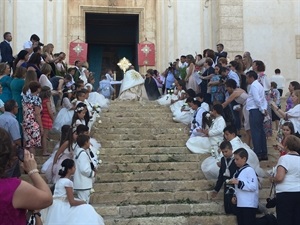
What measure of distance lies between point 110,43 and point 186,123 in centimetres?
1389

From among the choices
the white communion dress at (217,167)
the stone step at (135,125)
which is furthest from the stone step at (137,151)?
the stone step at (135,125)

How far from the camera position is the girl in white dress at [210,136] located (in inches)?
354

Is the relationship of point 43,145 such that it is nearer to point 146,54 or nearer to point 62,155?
point 62,155

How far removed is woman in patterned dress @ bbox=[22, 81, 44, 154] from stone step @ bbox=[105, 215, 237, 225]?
248 centimetres

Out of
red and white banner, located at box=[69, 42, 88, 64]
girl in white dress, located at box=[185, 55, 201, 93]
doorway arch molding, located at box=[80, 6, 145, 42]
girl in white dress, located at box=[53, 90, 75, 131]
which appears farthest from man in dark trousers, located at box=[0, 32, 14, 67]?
doorway arch molding, located at box=[80, 6, 145, 42]

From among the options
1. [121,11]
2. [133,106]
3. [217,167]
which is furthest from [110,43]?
[217,167]

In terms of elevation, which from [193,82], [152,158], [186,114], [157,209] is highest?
[193,82]

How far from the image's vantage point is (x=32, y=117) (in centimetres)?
867

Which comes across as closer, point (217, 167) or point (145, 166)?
point (217, 167)

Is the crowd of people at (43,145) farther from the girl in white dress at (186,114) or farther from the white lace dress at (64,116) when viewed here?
the girl in white dress at (186,114)

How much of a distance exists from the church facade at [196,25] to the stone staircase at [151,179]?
810 centimetres

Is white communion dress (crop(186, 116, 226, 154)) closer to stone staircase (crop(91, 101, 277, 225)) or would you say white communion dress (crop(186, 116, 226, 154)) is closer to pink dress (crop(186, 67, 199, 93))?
stone staircase (crop(91, 101, 277, 225))

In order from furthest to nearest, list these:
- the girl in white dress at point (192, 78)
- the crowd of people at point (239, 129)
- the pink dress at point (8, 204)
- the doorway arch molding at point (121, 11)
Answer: the doorway arch molding at point (121, 11) → the girl in white dress at point (192, 78) → the crowd of people at point (239, 129) → the pink dress at point (8, 204)

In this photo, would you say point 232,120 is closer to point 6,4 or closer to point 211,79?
point 211,79
